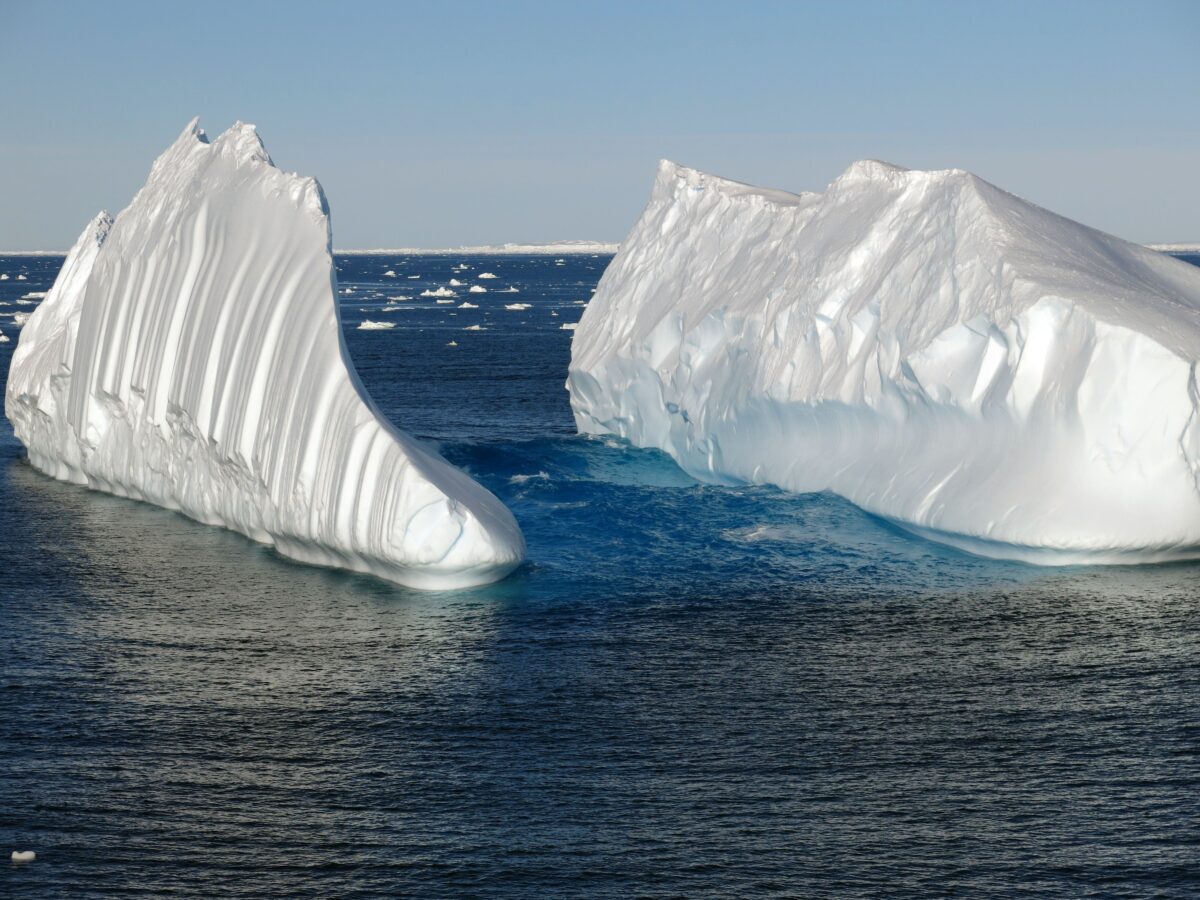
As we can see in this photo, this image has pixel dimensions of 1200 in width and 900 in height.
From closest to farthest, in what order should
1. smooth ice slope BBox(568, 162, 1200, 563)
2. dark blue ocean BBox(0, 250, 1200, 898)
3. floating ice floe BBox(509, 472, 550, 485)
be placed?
1. dark blue ocean BBox(0, 250, 1200, 898)
2. smooth ice slope BBox(568, 162, 1200, 563)
3. floating ice floe BBox(509, 472, 550, 485)

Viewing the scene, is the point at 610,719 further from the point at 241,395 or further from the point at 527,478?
the point at 527,478

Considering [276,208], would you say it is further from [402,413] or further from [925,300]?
[402,413]

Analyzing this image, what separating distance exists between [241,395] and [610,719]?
1387 centimetres

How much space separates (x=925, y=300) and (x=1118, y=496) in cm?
607

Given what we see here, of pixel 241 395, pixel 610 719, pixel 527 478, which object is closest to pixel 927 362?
pixel 527 478

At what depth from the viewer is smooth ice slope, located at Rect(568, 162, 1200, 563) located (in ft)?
84.6

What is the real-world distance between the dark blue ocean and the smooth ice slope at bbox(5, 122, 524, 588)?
0.93 meters

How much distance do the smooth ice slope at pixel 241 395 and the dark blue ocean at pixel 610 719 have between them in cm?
93

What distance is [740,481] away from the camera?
1377 inches

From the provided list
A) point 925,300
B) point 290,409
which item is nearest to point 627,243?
point 925,300

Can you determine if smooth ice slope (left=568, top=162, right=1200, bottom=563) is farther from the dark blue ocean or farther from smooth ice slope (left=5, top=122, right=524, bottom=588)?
smooth ice slope (left=5, top=122, right=524, bottom=588)

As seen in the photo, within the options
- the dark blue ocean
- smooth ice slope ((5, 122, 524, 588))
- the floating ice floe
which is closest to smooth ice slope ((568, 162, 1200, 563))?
the dark blue ocean

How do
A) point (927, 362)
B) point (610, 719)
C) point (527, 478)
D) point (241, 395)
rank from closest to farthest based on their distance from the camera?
point (610, 719), point (927, 362), point (241, 395), point (527, 478)

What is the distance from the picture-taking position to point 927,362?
2847cm
